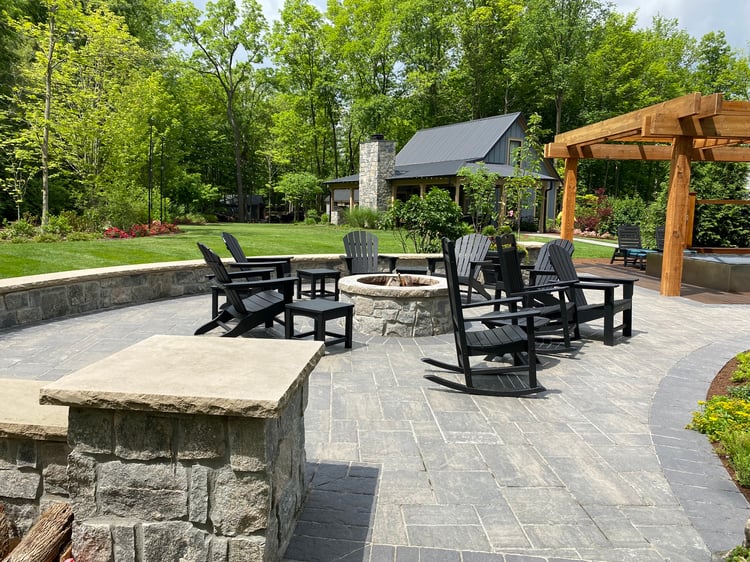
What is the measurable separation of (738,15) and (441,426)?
60800 mm

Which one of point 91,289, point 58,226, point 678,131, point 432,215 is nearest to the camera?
point 91,289

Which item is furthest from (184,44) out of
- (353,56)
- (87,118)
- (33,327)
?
(33,327)

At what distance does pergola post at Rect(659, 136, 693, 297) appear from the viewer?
868cm

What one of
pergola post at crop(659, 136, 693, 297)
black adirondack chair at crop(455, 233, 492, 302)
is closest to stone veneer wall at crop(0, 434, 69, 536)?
black adirondack chair at crop(455, 233, 492, 302)

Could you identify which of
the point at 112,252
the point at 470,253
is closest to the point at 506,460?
the point at 470,253

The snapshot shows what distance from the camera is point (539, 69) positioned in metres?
33.9

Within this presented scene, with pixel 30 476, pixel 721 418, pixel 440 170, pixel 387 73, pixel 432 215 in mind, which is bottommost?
pixel 721 418

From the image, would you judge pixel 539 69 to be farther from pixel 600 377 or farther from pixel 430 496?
pixel 430 496

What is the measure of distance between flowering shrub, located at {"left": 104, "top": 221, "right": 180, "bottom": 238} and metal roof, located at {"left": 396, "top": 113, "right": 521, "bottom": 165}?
49.2 ft

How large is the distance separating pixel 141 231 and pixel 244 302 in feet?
37.4

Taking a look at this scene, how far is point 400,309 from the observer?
5926mm

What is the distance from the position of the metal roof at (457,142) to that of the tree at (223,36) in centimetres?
1192

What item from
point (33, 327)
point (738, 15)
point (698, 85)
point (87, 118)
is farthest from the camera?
point (738, 15)

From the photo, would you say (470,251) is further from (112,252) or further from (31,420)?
(112,252)
